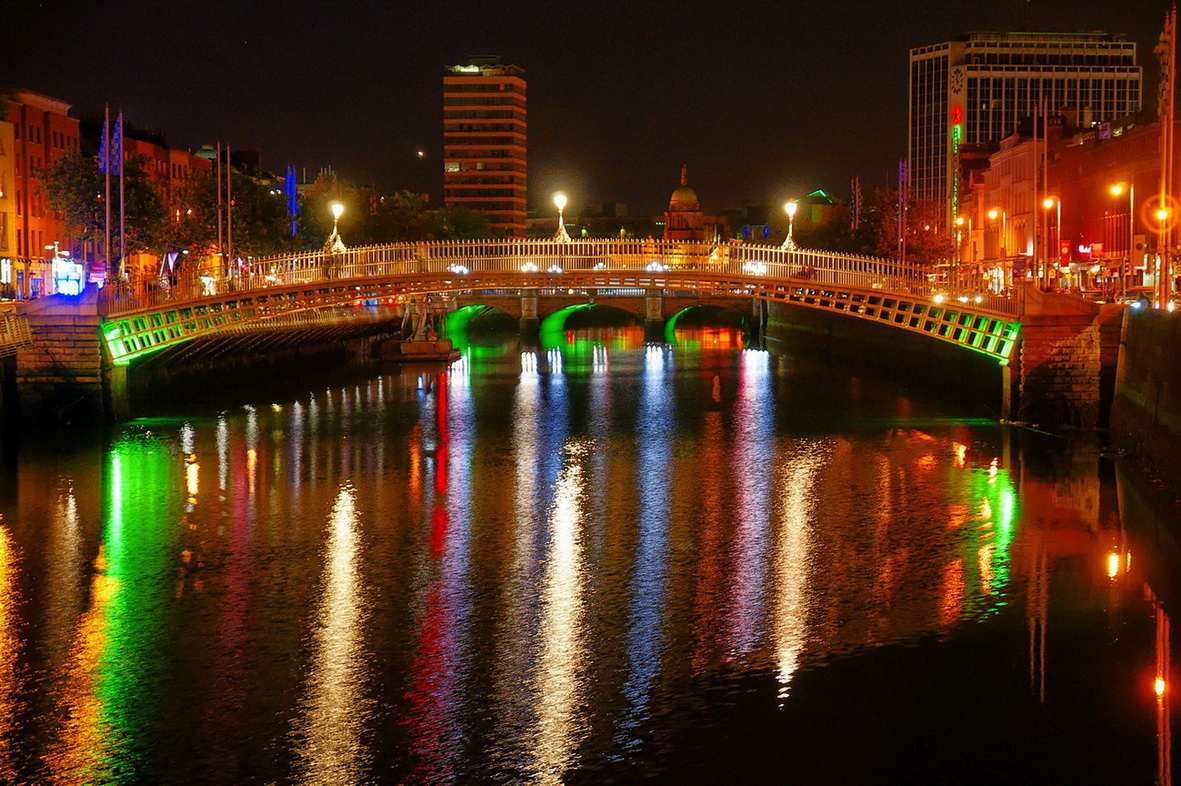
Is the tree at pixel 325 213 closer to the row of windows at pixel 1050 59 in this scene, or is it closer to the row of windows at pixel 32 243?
the row of windows at pixel 32 243

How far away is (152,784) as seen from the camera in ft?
53.3

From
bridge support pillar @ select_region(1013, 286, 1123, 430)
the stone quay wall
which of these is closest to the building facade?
the stone quay wall

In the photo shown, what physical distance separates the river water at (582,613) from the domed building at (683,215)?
94.5 m

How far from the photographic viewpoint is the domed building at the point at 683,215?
136 metres


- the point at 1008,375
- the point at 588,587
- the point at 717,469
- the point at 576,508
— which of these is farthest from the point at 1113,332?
the point at 588,587

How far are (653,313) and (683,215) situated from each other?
2943 centimetres

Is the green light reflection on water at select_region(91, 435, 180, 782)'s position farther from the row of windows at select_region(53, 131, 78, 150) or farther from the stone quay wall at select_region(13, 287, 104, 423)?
the row of windows at select_region(53, 131, 78, 150)

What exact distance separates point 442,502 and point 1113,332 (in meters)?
20.8

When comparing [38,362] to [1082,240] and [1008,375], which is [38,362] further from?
[1082,240]

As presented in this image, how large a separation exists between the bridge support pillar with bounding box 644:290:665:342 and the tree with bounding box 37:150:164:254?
144 ft

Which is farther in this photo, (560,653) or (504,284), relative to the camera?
(504,284)

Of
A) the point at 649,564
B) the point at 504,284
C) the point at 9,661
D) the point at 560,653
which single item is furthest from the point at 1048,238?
the point at 9,661

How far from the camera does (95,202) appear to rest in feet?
232

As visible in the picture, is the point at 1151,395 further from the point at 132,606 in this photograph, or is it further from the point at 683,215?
the point at 683,215
